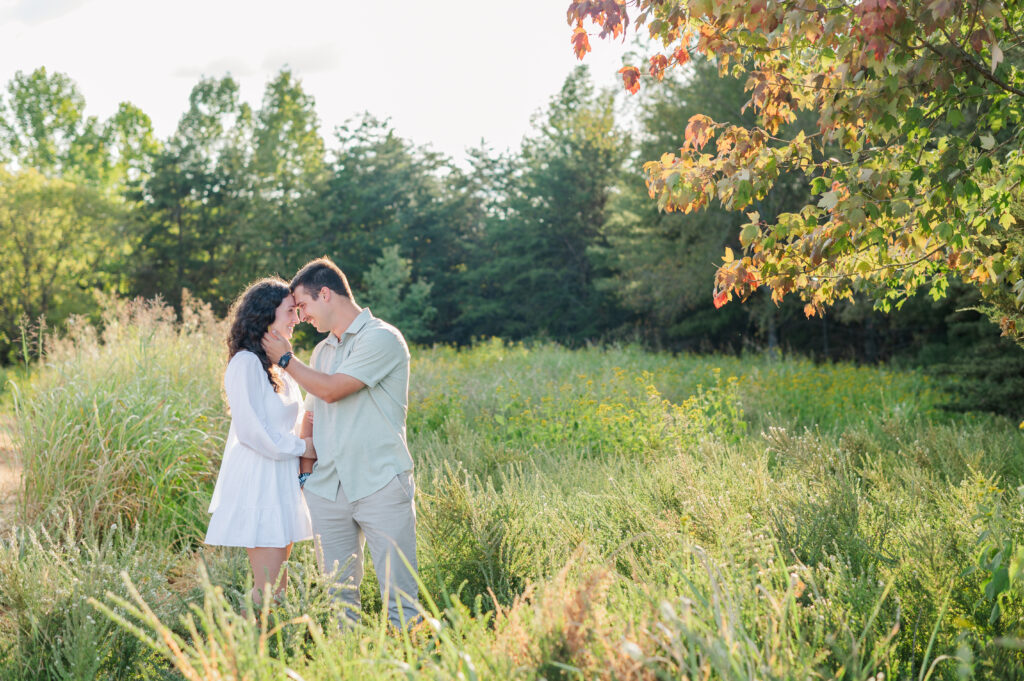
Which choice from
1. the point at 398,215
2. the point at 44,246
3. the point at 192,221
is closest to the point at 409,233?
the point at 398,215

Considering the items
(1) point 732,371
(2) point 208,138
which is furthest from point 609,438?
(2) point 208,138

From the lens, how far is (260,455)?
12.1 feet

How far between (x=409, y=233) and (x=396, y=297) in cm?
507

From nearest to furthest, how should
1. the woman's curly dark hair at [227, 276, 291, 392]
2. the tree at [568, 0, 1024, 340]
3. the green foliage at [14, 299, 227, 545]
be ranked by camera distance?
the tree at [568, 0, 1024, 340]
the woman's curly dark hair at [227, 276, 291, 392]
the green foliage at [14, 299, 227, 545]

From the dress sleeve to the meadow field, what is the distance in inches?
22.2

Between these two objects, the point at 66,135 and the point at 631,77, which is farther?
the point at 66,135

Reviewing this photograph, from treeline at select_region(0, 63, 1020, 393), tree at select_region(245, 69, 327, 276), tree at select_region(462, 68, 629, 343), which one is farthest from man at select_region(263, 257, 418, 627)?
tree at select_region(245, 69, 327, 276)

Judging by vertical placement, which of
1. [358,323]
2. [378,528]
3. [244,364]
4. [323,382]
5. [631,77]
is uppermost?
[631,77]

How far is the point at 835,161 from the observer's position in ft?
11.8

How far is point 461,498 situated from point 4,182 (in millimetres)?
25496

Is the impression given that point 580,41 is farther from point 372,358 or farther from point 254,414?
point 254,414

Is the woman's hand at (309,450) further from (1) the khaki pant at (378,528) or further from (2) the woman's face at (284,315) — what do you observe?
(2) the woman's face at (284,315)

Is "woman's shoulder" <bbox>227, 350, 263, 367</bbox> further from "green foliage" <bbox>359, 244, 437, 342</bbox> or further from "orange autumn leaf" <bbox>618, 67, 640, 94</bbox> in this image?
"green foliage" <bbox>359, 244, 437, 342</bbox>

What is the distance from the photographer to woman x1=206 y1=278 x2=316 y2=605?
355cm
